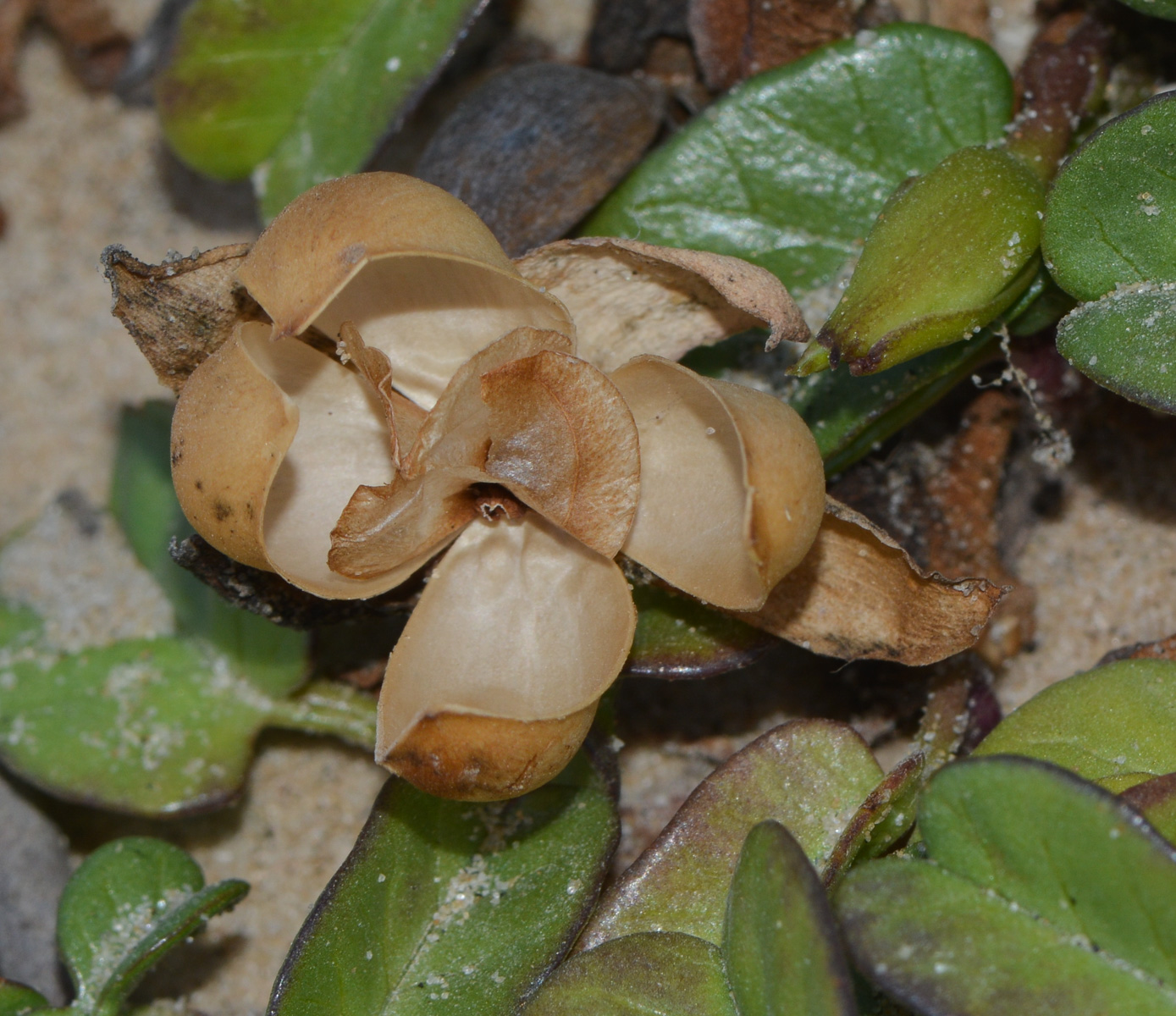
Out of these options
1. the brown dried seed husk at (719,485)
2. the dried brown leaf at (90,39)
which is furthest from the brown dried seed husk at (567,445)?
the dried brown leaf at (90,39)

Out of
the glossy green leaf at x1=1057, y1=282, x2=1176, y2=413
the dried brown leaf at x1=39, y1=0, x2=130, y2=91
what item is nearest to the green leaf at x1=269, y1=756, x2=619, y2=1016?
the glossy green leaf at x1=1057, y1=282, x2=1176, y2=413

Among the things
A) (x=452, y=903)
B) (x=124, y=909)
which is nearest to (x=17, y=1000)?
(x=124, y=909)

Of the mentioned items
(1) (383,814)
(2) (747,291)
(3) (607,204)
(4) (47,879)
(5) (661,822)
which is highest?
(2) (747,291)

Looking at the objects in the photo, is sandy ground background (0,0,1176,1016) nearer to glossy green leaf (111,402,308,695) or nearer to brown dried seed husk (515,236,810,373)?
glossy green leaf (111,402,308,695)

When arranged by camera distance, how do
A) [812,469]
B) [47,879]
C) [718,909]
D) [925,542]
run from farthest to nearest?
[47,879] → [925,542] → [718,909] → [812,469]

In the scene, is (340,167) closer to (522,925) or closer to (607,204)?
(607,204)

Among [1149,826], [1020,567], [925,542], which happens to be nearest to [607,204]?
[925,542]
